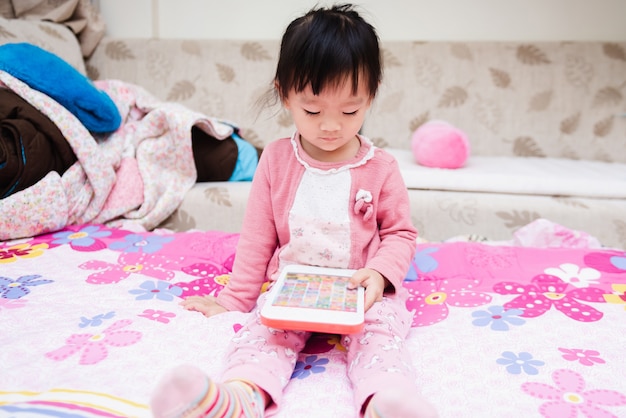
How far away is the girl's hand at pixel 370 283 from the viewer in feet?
2.58

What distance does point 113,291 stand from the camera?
0.97m

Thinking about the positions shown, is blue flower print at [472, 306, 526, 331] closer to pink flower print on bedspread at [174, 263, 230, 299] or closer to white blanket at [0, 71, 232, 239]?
pink flower print on bedspread at [174, 263, 230, 299]

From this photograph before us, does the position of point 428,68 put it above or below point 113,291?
above

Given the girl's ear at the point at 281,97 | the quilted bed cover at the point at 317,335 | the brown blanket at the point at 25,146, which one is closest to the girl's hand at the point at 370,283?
the quilted bed cover at the point at 317,335

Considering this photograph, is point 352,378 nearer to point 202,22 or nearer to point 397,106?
point 397,106

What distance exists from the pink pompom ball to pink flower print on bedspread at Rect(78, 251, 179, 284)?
1032 mm

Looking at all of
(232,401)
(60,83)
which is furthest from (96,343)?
(60,83)

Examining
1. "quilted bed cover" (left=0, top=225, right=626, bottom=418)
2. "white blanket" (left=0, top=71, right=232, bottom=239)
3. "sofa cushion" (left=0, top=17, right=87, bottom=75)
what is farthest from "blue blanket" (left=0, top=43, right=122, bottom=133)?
"quilted bed cover" (left=0, top=225, right=626, bottom=418)

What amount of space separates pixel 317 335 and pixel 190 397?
374 mm

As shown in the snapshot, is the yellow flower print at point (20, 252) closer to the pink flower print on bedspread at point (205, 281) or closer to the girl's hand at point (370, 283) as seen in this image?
the pink flower print on bedspread at point (205, 281)

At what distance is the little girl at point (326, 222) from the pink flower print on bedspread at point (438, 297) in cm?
7

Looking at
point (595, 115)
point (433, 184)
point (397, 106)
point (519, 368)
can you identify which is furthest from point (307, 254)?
point (595, 115)

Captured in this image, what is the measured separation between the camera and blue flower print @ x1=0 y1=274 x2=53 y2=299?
93 cm

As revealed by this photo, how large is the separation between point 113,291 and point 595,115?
1.99 meters
